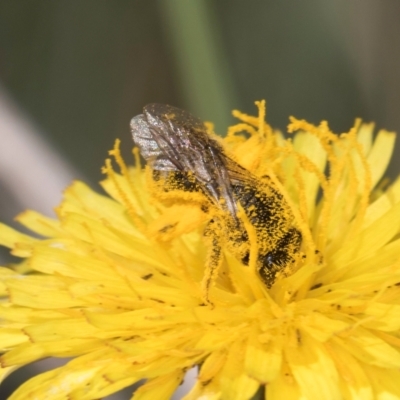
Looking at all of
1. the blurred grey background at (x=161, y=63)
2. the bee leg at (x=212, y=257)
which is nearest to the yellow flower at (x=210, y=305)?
the bee leg at (x=212, y=257)

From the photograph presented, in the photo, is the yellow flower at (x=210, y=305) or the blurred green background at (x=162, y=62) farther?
the blurred green background at (x=162, y=62)

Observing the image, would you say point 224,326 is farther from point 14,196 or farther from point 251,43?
point 251,43

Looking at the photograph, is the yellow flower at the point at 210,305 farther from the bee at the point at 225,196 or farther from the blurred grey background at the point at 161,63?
the blurred grey background at the point at 161,63

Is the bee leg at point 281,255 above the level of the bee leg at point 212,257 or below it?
below

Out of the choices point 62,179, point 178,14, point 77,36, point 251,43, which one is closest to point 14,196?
point 62,179

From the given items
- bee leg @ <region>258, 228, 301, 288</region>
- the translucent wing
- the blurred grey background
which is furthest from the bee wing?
the blurred grey background

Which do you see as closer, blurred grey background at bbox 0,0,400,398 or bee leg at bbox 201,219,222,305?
bee leg at bbox 201,219,222,305

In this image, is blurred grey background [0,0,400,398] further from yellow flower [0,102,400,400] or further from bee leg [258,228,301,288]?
bee leg [258,228,301,288]

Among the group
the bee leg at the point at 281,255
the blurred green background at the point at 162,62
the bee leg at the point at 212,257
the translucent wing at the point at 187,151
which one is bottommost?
the bee leg at the point at 281,255
